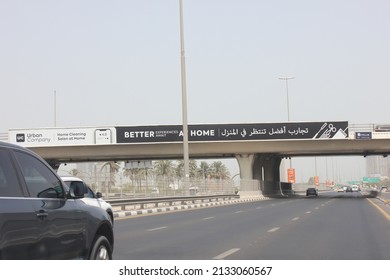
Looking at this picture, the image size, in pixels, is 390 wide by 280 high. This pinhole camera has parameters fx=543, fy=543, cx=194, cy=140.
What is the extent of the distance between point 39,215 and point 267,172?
67717mm

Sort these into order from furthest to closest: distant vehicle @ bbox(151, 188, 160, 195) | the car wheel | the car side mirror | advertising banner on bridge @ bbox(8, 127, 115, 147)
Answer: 1. advertising banner on bridge @ bbox(8, 127, 115, 147)
2. distant vehicle @ bbox(151, 188, 160, 195)
3. the car wheel
4. the car side mirror

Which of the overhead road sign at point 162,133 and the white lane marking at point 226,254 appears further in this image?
the overhead road sign at point 162,133

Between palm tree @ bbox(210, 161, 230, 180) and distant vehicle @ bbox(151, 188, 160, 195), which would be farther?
palm tree @ bbox(210, 161, 230, 180)

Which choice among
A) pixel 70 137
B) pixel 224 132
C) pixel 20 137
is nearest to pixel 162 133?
pixel 224 132

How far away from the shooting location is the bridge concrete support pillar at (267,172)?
6538 cm

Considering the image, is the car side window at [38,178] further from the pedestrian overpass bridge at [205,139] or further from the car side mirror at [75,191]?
the pedestrian overpass bridge at [205,139]

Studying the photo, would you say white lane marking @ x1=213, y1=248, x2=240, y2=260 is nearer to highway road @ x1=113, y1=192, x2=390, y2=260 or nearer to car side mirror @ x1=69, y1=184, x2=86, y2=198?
highway road @ x1=113, y1=192, x2=390, y2=260

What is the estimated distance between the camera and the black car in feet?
14.8

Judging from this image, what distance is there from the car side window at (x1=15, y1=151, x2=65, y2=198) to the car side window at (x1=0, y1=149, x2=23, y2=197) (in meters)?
0.20

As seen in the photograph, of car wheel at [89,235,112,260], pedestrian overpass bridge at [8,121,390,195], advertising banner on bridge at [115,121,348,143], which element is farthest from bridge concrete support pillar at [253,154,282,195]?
car wheel at [89,235,112,260]

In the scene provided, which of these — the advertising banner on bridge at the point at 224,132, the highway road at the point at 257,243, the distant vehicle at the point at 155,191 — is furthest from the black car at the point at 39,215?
the advertising banner on bridge at the point at 224,132

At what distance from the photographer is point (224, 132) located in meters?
55.9

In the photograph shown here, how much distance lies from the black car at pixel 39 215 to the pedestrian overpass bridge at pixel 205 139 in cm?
4975

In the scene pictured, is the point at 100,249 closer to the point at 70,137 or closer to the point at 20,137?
the point at 70,137
